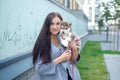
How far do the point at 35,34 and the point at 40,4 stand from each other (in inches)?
25.3

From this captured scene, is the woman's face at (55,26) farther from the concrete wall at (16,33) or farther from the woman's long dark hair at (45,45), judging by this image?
the concrete wall at (16,33)

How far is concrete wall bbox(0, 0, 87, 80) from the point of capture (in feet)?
13.0

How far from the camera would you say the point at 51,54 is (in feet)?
10.4

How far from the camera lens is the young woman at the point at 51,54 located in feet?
10.3

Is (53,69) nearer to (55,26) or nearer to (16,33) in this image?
(55,26)

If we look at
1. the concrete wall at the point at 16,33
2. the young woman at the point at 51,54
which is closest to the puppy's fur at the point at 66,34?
the young woman at the point at 51,54

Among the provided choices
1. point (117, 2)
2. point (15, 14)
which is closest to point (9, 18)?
point (15, 14)

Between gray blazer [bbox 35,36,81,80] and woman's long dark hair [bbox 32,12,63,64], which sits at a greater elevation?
woman's long dark hair [bbox 32,12,63,64]

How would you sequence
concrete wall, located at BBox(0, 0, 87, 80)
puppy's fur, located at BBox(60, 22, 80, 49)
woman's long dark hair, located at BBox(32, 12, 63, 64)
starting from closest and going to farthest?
woman's long dark hair, located at BBox(32, 12, 63, 64)
puppy's fur, located at BBox(60, 22, 80, 49)
concrete wall, located at BBox(0, 0, 87, 80)

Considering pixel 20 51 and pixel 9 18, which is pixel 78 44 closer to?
pixel 9 18

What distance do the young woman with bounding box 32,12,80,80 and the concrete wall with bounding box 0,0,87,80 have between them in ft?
2.40

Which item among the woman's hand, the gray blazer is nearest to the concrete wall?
the gray blazer

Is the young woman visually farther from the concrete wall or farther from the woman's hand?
the concrete wall

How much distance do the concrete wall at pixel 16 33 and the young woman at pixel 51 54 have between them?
2.40ft
